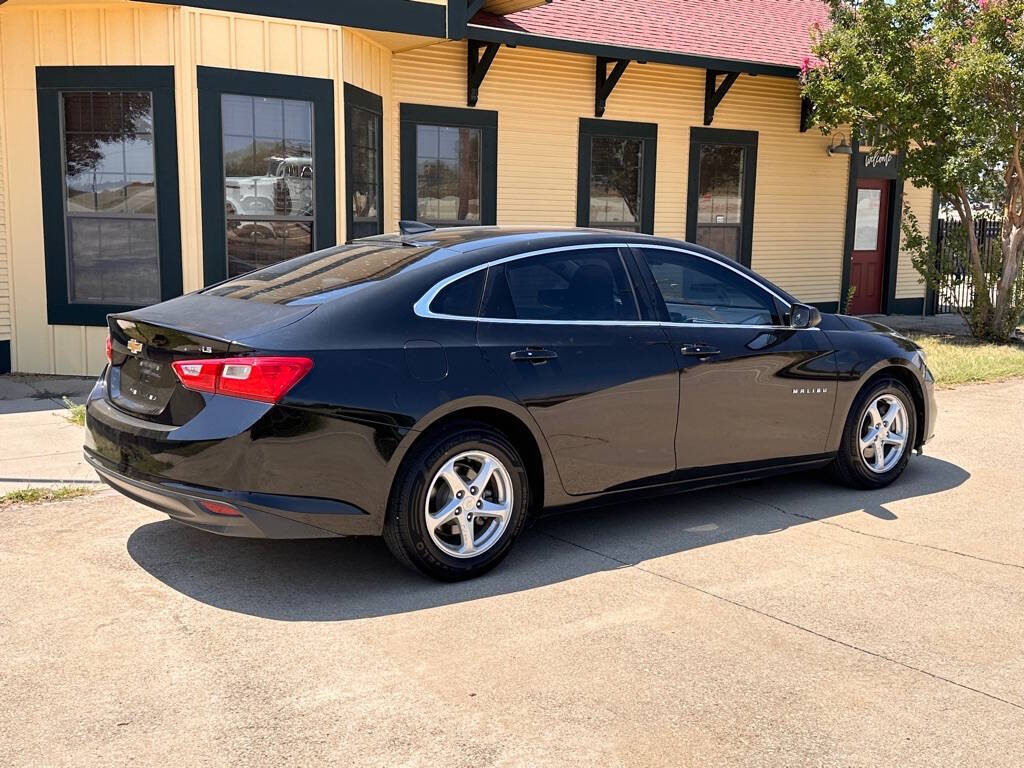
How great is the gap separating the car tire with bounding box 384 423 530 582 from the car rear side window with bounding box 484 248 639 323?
2.19ft

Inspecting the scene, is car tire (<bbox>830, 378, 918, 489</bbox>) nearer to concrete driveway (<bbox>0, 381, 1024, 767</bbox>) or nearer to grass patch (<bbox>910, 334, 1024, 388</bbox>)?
concrete driveway (<bbox>0, 381, 1024, 767</bbox>)

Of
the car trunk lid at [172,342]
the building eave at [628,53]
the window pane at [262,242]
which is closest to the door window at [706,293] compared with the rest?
the car trunk lid at [172,342]

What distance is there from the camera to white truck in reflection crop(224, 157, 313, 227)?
33.9 ft

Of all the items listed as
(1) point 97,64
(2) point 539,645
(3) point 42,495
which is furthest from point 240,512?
(1) point 97,64

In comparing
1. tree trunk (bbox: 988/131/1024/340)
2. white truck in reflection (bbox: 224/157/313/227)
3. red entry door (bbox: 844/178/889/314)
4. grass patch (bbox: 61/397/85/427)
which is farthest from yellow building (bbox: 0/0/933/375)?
tree trunk (bbox: 988/131/1024/340)

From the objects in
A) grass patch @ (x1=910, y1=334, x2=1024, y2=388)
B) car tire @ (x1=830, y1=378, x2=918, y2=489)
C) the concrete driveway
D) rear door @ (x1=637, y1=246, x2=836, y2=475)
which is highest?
rear door @ (x1=637, y1=246, x2=836, y2=475)

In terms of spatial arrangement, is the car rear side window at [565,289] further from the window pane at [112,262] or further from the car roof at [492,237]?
the window pane at [112,262]

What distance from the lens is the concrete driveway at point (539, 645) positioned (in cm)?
352

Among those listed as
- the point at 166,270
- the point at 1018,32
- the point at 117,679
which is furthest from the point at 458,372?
the point at 1018,32

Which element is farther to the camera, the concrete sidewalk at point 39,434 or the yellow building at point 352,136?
the yellow building at point 352,136

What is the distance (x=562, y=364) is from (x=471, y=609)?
1.29m

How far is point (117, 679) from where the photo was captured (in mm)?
3912

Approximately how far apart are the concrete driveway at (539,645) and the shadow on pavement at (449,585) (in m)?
0.02

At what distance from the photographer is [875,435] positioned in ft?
21.8
